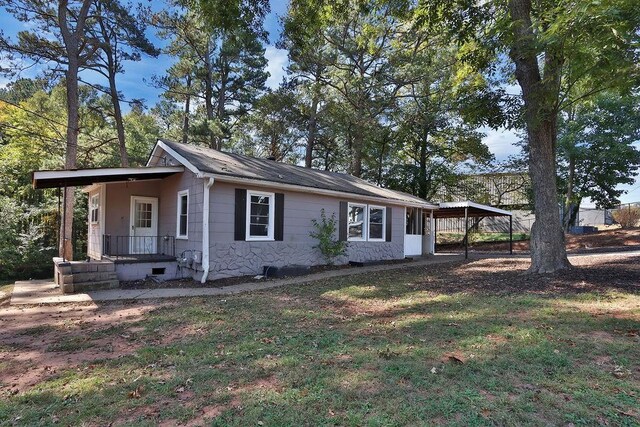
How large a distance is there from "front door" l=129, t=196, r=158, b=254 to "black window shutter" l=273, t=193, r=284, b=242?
13.6ft

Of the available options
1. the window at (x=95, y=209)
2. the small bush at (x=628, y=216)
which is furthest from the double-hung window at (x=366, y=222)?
the small bush at (x=628, y=216)

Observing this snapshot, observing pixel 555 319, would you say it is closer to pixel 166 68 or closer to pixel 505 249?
pixel 505 249

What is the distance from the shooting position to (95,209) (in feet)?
41.3

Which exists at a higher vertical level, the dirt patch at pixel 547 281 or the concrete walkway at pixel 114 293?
the dirt patch at pixel 547 281

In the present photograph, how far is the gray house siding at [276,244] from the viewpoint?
9328 mm

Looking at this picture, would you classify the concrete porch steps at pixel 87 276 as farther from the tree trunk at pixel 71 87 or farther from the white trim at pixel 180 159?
the tree trunk at pixel 71 87

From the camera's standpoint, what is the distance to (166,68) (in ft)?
69.3

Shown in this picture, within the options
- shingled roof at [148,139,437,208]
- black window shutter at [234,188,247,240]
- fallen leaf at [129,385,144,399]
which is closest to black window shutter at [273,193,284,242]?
shingled roof at [148,139,437,208]

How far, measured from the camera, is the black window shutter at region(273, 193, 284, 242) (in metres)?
10.5

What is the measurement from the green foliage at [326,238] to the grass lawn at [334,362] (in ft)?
15.5

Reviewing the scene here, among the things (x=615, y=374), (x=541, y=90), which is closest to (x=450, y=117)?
(x=541, y=90)

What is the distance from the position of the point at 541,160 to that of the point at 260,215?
287 inches

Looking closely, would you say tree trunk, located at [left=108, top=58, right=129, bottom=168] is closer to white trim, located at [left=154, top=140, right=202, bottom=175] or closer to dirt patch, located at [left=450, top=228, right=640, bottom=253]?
white trim, located at [left=154, top=140, right=202, bottom=175]

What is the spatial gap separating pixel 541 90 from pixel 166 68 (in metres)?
19.8
